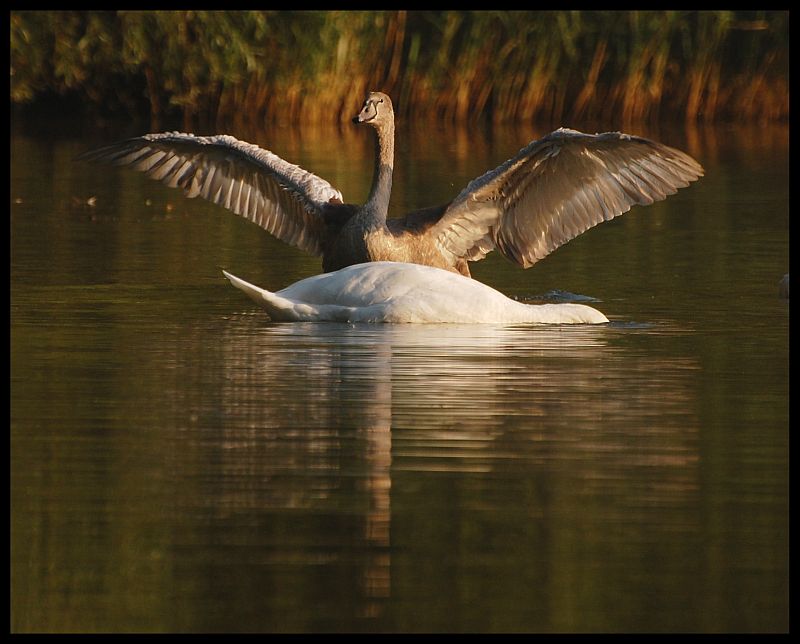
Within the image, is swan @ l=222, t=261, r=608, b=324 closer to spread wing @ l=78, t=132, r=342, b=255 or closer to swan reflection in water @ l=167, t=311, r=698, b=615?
swan reflection in water @ l=167, t=311, r=698, b=615

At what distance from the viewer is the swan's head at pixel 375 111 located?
1312 cm

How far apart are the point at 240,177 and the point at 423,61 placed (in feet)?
52.7

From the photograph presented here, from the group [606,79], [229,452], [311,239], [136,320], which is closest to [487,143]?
[606,79]

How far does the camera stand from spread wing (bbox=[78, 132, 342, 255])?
1316 cm

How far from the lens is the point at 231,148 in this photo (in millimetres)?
13156

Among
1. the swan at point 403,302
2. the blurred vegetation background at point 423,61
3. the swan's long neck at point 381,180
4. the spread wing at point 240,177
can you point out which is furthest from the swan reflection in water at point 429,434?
the blurred vegetation background at point 423,61

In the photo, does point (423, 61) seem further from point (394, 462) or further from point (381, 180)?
point (394, 462)

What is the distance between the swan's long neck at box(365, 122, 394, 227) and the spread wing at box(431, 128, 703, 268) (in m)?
0.40

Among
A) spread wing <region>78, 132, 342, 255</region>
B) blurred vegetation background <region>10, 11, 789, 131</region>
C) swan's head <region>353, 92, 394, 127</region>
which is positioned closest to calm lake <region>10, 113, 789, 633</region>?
spread wing <region>78, 132, 342, 255</region>

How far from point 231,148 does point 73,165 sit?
32.6ft

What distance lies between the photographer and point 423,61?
2927cm

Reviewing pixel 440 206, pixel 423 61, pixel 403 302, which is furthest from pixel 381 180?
pixel 423 61

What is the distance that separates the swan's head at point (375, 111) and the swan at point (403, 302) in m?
2.75

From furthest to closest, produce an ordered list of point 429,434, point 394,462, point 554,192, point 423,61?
point 423,61
point 554,192
point 429,434
point 394,462
